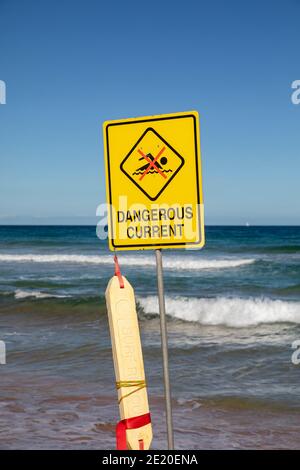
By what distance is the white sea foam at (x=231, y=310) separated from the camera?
1328cm

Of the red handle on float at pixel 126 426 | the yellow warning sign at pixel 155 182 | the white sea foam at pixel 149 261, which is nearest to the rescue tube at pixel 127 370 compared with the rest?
the red handle on float at pixel 126 426

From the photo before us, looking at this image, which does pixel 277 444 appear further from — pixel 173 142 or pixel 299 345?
pixel 299 345

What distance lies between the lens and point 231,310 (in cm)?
1409

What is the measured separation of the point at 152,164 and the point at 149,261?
96.7 ft

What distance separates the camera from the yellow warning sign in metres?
2.53

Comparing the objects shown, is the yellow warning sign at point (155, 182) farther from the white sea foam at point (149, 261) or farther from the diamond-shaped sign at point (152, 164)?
the white sea foam at point (149, 261)

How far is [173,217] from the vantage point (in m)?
2.54

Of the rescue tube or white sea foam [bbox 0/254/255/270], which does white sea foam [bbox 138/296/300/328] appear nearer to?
the rescue tube

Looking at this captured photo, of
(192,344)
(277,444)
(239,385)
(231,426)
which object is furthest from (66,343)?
(277,444)

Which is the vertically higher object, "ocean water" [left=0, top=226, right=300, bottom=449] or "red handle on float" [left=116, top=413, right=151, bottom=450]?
"red handle on float" [left=116, top=413, right=151, bottom=450]

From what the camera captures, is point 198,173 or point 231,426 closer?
point 198,173
